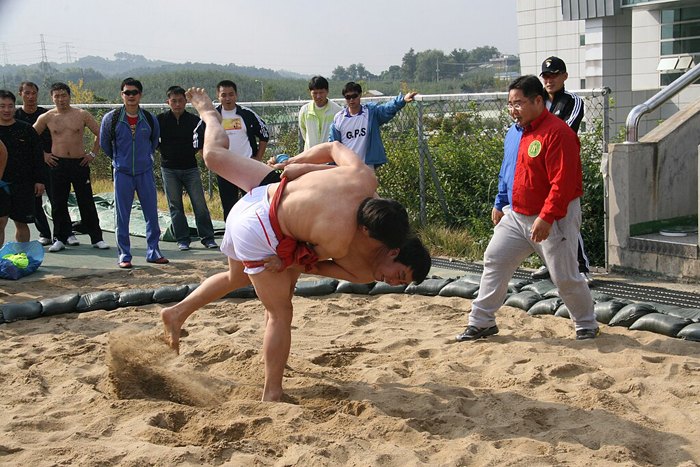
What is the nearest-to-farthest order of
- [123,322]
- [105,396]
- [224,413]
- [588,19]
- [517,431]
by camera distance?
[517,431] < [224,413] < [105,396] < [123,322] < [588,19]

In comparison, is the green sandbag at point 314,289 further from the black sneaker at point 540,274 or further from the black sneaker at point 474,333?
the black sneaker at point 540,274

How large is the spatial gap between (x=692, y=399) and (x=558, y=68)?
3.11 metres

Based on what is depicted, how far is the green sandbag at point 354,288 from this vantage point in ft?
21.0

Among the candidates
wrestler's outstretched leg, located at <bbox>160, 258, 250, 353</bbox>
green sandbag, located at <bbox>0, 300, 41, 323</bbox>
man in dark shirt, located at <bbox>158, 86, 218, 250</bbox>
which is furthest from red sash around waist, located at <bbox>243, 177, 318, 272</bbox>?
man in dark shirt, located at <bbox>158, 86, 218, 250</bbox>

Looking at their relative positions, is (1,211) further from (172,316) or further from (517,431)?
(517,431)

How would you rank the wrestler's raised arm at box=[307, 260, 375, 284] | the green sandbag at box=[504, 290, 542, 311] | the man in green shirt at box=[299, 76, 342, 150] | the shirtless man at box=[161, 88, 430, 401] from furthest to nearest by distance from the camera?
1. the man in green shirt at box=[299, 76, 342, 150]
2. the green sandbag at box=[504, 290, 542, 311]
3. the wrestler's raised arm at box=[307, 260, 375, 284]
4. the shirtless man at box=[161, 88, 430, 401]

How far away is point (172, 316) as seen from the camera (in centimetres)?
436

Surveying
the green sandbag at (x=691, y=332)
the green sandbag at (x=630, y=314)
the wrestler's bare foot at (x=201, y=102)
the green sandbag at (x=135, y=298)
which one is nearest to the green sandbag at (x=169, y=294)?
the green sandbag at (x=135, y=298)

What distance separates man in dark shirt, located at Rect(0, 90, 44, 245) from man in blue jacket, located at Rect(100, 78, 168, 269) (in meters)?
0.76

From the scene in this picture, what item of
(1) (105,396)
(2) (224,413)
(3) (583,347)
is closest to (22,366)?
A: (1) (105,396)

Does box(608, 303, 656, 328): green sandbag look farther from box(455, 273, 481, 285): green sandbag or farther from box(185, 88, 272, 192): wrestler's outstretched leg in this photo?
box(185, 88, 272, 192): wrestler's outstretched leg

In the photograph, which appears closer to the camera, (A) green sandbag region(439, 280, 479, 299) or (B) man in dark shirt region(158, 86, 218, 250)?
(A) green sandbag region(439, 280, 479, 299)

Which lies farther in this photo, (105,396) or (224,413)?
(105,396)

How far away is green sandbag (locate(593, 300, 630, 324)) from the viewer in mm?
5152
